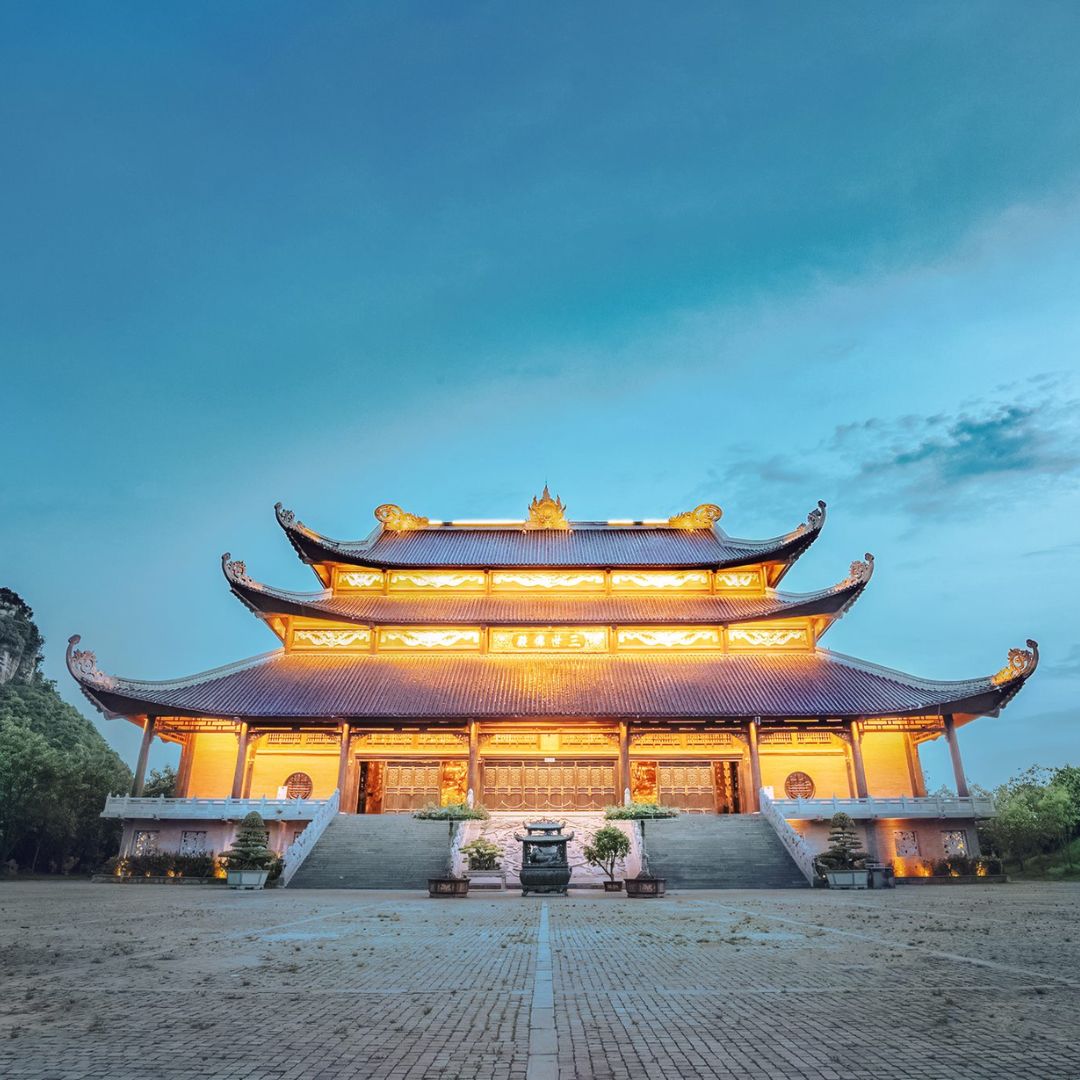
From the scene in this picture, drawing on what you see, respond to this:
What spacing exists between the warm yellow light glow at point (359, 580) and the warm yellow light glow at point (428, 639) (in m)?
3.11

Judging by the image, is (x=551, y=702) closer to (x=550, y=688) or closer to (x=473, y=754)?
(x=550, y=688)

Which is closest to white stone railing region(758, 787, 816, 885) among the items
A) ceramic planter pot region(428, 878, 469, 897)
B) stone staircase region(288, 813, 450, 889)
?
ceramic planter pot region(428, 878, 469, 897)

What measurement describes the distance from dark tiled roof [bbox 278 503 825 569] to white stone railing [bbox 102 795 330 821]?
482 inches

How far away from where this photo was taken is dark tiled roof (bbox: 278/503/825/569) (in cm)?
3441

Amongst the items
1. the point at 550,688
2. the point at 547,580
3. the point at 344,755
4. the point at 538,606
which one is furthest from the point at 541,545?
the point at 344,755

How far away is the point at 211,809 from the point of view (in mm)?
25406

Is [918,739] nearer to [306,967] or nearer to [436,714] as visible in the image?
[436,714]

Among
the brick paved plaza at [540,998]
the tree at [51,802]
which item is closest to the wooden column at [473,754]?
the tree at [51,802]

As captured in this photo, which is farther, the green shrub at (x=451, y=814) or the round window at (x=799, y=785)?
the round window at (x=799, y=785)

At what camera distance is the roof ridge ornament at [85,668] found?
27500mm

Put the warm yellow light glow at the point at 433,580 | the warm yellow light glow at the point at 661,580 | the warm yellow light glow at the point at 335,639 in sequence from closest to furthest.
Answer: the warm yellow light glow at the point at 335,639
the warm yellow light glow at the point at 661,580
the warm yellow light glow at the point at 433,580

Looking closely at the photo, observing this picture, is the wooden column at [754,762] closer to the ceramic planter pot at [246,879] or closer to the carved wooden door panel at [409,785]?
the carved wooden door panel at [409,785]

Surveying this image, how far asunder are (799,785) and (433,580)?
60.4ft

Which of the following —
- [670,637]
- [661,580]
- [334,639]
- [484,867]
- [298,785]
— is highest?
[661,580]
